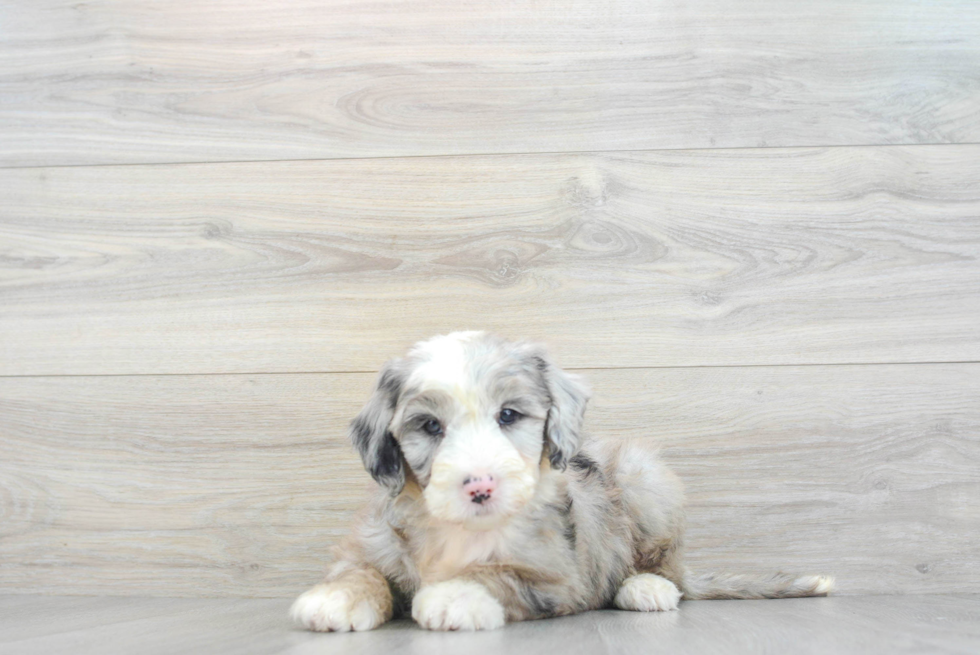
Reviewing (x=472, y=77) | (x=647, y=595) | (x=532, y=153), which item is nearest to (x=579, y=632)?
(x=647, y=595)

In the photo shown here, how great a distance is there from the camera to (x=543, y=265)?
2051 millimetres

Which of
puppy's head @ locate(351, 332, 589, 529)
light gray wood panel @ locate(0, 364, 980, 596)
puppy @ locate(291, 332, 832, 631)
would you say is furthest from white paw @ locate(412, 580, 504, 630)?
light gray wood panel @ locate(0, 364, 980, 596)

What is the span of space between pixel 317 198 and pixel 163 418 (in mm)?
613

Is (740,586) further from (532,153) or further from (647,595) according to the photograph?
(532,153)

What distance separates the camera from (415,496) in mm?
1515

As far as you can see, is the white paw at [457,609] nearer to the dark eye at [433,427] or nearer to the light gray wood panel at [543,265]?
the dark eye at [433,427]

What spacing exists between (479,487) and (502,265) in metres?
0.81

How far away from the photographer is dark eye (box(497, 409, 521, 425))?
1.45 meters

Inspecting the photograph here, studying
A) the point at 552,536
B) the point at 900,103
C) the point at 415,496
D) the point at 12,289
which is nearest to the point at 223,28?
the point at 12,289

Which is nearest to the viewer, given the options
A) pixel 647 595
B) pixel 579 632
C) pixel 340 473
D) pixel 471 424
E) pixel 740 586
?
pixel 579 632

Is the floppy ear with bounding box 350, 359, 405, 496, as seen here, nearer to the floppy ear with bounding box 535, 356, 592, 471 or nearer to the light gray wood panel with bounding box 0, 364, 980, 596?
the floppy ear with bounding box 535, 356, 592, 471

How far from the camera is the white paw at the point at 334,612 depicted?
1.35 meters

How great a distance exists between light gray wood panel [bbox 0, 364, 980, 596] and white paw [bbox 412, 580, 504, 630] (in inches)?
26.5

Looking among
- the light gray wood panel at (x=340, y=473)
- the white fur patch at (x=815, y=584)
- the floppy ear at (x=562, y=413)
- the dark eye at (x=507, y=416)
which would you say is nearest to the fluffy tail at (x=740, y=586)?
the white fur patch at (x=815, y=584)
